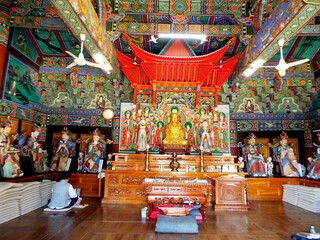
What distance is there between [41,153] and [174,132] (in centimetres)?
424

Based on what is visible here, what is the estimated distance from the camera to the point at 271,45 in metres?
5.14

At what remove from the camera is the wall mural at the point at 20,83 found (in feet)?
21.4

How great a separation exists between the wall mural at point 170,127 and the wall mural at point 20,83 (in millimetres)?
3024

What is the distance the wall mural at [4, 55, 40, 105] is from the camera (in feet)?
21.4

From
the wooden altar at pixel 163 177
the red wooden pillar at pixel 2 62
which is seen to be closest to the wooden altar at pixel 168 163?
the wooden altar at pixel 163 177

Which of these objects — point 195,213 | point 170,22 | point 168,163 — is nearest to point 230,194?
point 195,213

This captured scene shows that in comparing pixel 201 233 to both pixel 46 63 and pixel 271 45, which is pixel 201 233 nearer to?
pixel 271 45

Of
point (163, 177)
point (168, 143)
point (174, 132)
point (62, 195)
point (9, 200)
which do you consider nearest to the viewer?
point (9, 200)

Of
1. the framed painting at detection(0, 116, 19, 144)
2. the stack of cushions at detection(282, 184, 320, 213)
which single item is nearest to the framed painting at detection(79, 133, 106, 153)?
the framed painting at detection(0, 116, 19, 144)

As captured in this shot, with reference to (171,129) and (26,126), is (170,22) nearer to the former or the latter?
(171,129)

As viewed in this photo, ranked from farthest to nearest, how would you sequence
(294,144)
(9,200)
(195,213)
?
(294,144) → (195,213) → (9,200)

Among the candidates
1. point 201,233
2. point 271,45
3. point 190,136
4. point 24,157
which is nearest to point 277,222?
point 201,233

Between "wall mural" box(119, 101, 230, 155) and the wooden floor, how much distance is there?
2.84 meters

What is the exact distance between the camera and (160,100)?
27.1 ft
